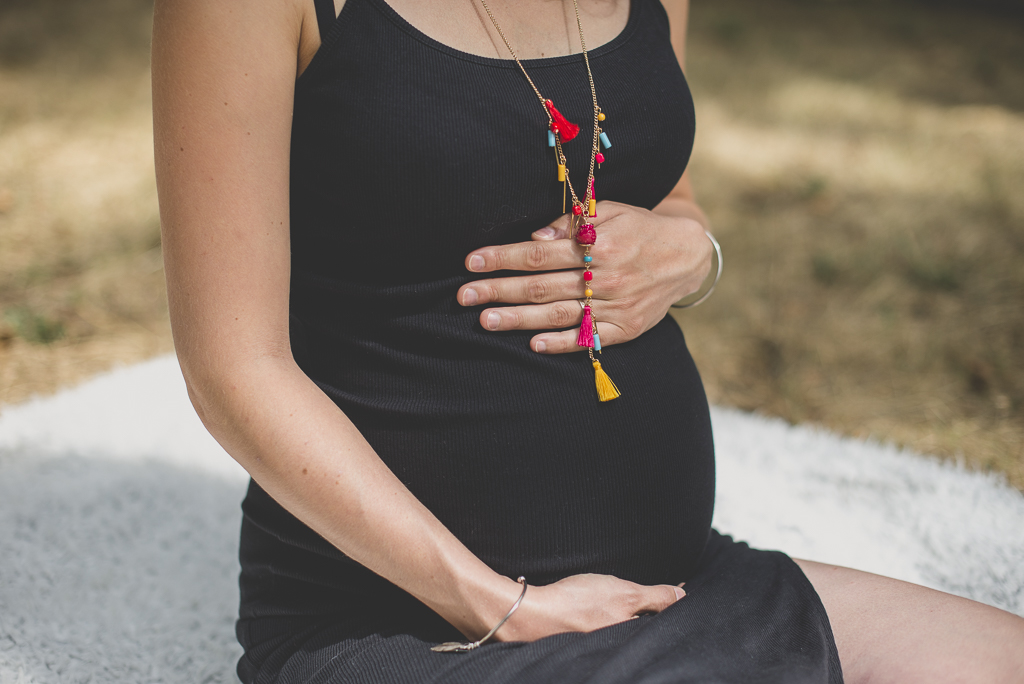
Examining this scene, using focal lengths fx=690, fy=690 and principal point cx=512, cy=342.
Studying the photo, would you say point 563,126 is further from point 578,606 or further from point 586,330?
point 578,606

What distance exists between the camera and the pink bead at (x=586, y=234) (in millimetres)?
747

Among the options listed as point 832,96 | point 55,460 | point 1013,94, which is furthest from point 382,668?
point 1013,94

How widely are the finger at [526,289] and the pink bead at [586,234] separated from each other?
0.04 metres

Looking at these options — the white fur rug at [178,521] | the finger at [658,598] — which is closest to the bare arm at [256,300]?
the finger at [658,598]

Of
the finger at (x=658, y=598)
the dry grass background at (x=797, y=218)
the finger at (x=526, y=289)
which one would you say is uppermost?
the finger at (x=526, y=289)

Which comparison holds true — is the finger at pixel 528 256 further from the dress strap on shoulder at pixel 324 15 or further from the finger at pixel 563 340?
the dress strap on shoulder at pixel 324 15

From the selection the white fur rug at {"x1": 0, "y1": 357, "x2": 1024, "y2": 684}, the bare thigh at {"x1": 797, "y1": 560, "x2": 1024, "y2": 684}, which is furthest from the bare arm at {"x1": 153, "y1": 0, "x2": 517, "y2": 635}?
the white fur rug at {"x1": 0, "y1": 357, "x2": 1024, "y2": 684}

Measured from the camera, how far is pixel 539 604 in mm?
686

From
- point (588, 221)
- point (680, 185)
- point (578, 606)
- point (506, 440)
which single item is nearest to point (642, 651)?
point (578, 606)

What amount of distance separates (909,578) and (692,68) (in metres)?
3.23

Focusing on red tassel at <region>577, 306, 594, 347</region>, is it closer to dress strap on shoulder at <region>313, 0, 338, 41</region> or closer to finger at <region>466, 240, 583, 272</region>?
finger at <region>466, 240, 583, 272</region>

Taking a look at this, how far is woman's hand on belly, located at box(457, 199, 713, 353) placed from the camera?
730 millimetres

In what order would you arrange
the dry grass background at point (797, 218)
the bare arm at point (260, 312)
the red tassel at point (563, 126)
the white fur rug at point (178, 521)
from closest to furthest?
the bare arm at point (260, 312) < the red tassel at point (563, 126) < the white fur rug at point (178, 521) < the dry grass background at point (797, 218)

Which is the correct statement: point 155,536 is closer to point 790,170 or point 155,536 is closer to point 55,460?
point 55,460
